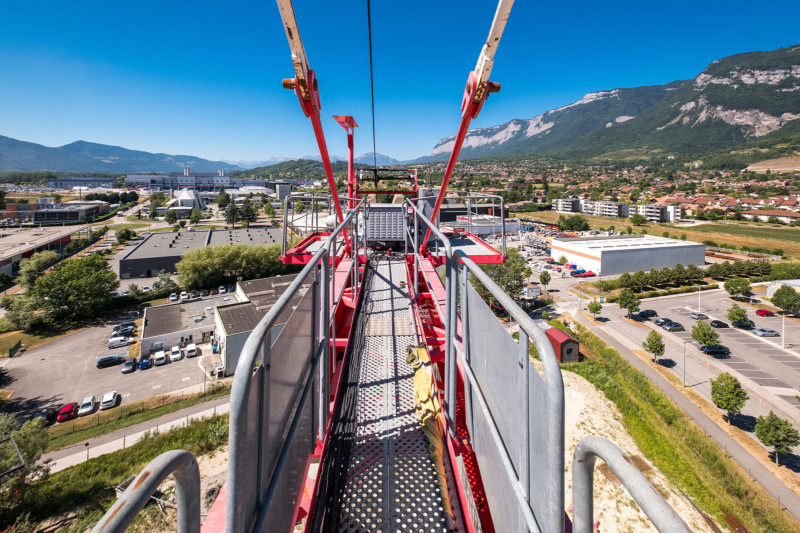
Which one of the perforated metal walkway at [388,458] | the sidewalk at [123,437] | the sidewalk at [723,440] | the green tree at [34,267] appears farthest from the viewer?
the green tree at [34,267]

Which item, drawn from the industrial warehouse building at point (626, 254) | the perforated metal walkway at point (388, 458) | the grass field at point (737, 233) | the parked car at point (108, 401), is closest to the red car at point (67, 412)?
the parked car at point (108, 401)

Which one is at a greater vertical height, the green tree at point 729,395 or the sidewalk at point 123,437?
the green tree at point 729,395

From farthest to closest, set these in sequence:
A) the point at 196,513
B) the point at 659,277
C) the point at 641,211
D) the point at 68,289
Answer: the point at 641,211 → the point at 659,277 → the point at 68,289 → the point at 196,513

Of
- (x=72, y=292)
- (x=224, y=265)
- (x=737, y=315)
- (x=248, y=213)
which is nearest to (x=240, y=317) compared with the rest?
(x=224, y=265)

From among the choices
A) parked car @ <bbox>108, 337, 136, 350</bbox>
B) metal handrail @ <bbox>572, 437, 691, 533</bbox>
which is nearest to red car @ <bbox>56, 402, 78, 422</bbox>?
parked car @ <bbox>108, 337, 136, 350</bbox>

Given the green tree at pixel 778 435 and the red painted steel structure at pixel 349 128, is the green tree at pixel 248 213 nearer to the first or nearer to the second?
the red painted steel structure at pixel 349 128

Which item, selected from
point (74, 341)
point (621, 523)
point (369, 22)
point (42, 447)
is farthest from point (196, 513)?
point (74, 341)

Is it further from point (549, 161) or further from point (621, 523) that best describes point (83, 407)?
point (549, 161)
